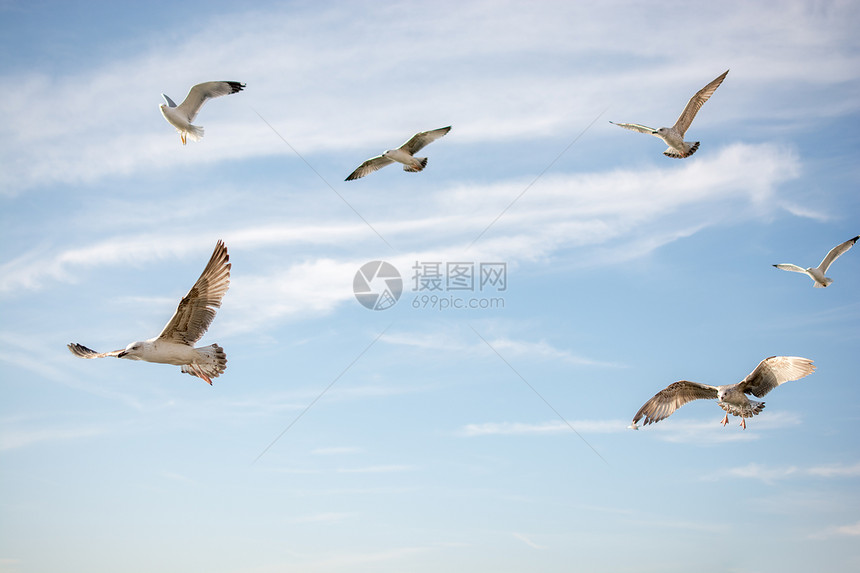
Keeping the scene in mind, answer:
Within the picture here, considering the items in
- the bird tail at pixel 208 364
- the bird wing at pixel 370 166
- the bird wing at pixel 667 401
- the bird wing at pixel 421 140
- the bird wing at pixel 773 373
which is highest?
the bird tail at pixel 208 364

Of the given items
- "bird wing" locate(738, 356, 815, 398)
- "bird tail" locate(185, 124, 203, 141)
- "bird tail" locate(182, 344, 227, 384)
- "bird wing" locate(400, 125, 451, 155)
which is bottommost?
"bird wing" locate(738, 356, 815, 398)

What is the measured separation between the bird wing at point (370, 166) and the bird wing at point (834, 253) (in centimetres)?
1360

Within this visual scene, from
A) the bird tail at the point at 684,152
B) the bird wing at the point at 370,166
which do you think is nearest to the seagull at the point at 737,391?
the bird tail at the point at 684,152

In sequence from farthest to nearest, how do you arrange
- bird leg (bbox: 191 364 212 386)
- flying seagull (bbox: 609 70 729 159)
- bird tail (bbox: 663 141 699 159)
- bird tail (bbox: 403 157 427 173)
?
bird tail (bbox: 403 157 427 173), bird tail (bbox: 663 141 699 159), flying seagull (bbox: 609 70 729 159), bird leg (bbox: 191 364 212 386)

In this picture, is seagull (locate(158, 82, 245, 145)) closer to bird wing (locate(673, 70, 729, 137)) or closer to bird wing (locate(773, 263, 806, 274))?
bird wing (locate(673, 70, 729, 137))

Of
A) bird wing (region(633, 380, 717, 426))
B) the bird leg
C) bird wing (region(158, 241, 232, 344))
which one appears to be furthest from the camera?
bird wing (region(633, 380, 717, 426))

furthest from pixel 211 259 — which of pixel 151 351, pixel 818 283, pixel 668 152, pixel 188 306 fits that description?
pixel 818 283

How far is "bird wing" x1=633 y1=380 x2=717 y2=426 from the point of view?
1944 cm

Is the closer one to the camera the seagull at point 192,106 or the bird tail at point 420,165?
the seagull at point 192,106

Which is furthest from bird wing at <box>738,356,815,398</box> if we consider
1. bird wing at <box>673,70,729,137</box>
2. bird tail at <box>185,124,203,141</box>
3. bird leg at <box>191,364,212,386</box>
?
bird tail at <box>185,124,203,141</box>

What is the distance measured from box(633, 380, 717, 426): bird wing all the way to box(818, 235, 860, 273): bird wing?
21.1ft

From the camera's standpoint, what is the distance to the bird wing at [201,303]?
51.3 feet

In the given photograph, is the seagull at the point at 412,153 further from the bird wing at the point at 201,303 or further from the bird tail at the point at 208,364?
the bird tail at the point at 208,364

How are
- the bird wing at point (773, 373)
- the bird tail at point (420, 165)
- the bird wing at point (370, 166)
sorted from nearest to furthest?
the bird wing at point (773, 373) → the bird tail at point (420, 165) → the bird wing at point (370, 166)
